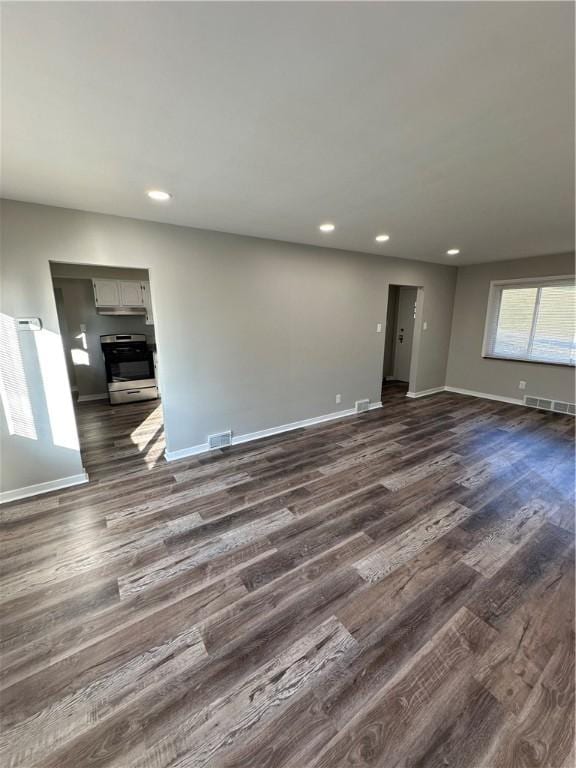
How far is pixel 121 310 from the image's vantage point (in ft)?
16.8

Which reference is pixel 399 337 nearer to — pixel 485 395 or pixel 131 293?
pixel 485 395

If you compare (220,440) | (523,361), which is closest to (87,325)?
(220,440)

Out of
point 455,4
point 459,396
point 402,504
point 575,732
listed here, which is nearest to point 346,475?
point 402,504

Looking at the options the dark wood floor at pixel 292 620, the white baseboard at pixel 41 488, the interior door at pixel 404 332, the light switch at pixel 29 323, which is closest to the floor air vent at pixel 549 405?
the interior door at pixel 404 332

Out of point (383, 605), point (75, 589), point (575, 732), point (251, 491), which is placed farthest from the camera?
point (251, 491)

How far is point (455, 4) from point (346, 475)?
2948mm

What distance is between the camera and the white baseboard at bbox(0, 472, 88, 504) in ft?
8.44

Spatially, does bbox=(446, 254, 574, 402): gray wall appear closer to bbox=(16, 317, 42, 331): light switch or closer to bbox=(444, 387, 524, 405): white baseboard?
bbox=(444, 387, 524, 405): white baseboard

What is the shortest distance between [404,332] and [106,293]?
6027 mm

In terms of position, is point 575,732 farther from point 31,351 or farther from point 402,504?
point 31,351

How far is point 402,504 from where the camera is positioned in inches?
99.3

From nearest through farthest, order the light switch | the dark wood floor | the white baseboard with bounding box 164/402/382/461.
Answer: the dark wood floor < the light switch < the white baseboard with bounding box 164/402/382/461

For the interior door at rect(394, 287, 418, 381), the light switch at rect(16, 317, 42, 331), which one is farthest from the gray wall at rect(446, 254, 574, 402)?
the light switch at rect(16, 317, 42, 331)

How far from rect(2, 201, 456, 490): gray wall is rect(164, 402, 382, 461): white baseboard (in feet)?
0.25
